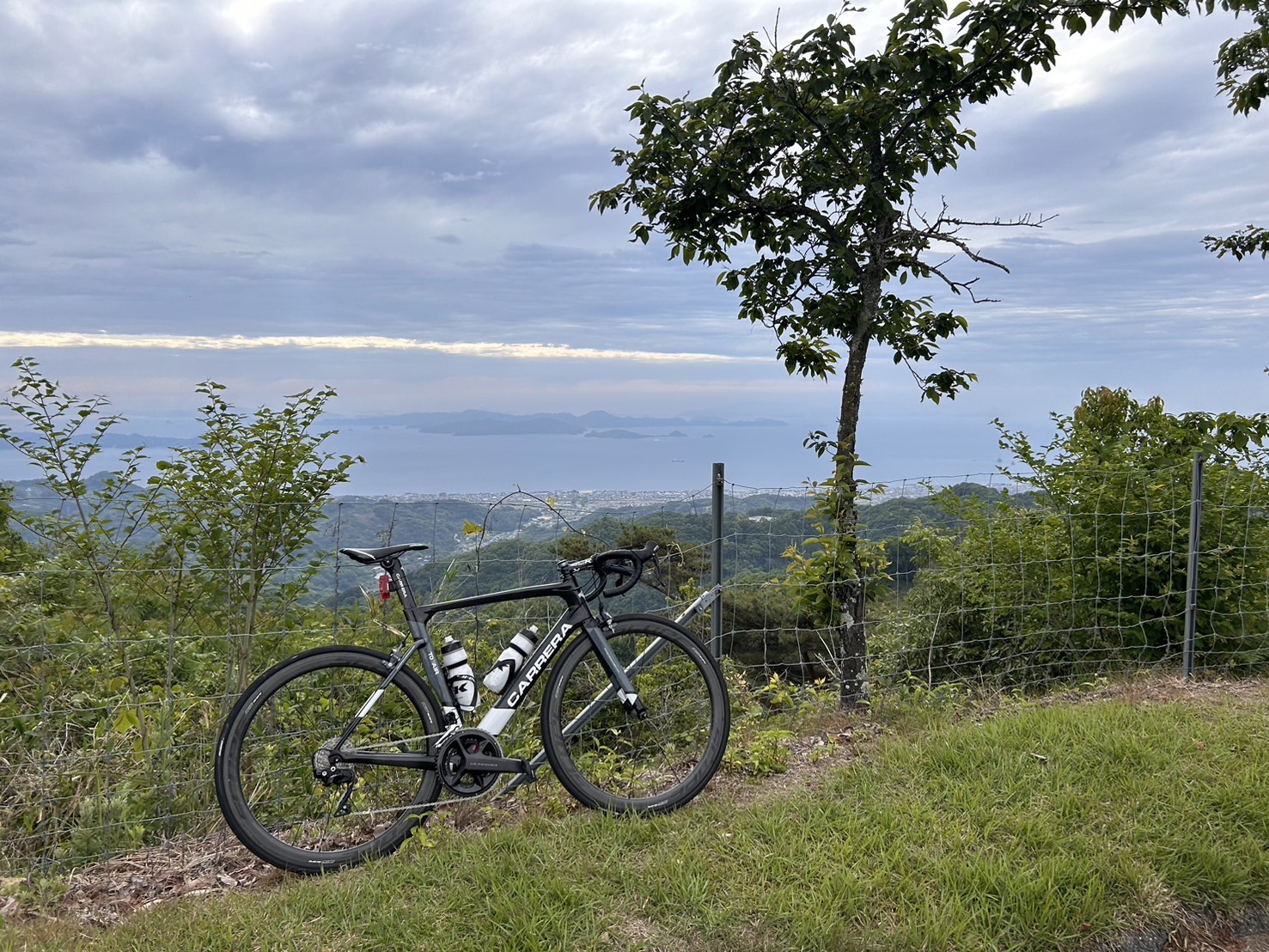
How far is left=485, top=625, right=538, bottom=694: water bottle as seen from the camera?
3594 mm

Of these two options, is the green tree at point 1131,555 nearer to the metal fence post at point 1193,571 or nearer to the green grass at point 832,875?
the metal fence post at point 1193,571

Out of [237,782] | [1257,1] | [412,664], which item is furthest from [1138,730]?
[1257,1]

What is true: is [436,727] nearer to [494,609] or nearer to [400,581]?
[400,581]

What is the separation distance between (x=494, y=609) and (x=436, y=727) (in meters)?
0.86

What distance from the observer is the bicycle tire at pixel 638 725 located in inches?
141

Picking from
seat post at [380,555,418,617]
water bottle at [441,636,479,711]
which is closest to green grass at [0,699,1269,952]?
water bottle at [441,636,479,711]

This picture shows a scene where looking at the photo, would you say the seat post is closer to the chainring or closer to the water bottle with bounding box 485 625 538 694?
the water bottle with bounding box 485 625 538 694

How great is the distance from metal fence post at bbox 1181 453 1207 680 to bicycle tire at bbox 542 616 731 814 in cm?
390

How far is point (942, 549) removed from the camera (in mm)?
8180

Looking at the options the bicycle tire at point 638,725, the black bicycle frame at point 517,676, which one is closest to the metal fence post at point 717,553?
the bicycle tire at point 638,725

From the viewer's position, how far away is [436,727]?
3.46 meters

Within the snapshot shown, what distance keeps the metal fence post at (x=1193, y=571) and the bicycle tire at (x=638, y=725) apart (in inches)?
154

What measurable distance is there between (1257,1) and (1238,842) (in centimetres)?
638

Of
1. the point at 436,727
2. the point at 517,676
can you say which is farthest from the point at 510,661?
the point at 436,727
